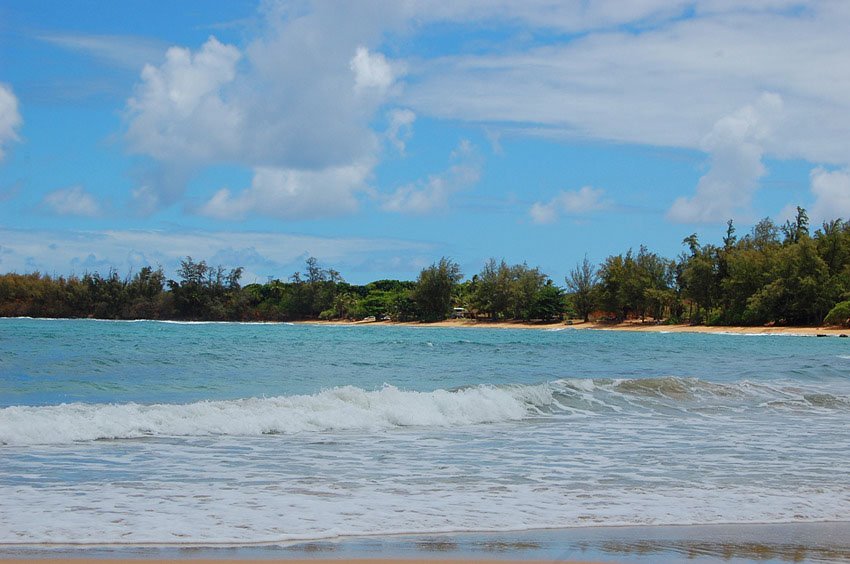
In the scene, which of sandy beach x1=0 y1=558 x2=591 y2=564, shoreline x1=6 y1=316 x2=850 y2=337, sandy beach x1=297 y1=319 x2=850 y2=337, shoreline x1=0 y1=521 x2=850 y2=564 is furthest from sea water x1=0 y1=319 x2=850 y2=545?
sandy beach x1=297 y1=319 x2=850 y2=337

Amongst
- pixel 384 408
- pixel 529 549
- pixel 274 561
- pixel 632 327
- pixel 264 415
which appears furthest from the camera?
pixel 632 327

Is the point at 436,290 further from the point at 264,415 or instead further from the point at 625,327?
the point at 264,415

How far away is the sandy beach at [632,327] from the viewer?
69750 millimetres

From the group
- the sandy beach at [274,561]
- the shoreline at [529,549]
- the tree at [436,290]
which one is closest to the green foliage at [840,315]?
the tree at [436,290]

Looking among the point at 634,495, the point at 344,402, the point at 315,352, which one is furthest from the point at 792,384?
the point at 315,352

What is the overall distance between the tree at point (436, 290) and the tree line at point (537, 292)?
4.9 inches

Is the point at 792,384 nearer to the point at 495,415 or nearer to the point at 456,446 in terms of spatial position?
the point at 495,415

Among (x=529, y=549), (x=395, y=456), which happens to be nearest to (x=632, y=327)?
(x=395, y=456)

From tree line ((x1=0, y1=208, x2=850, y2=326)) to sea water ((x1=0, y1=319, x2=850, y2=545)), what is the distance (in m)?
58.3

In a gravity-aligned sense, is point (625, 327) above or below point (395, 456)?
above

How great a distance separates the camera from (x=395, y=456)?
982 centimetres

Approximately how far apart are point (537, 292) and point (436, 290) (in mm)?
12385

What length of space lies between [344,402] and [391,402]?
828 mm

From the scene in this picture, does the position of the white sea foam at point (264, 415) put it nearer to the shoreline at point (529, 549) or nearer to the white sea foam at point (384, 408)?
the white sea foam at point (384, 408)
